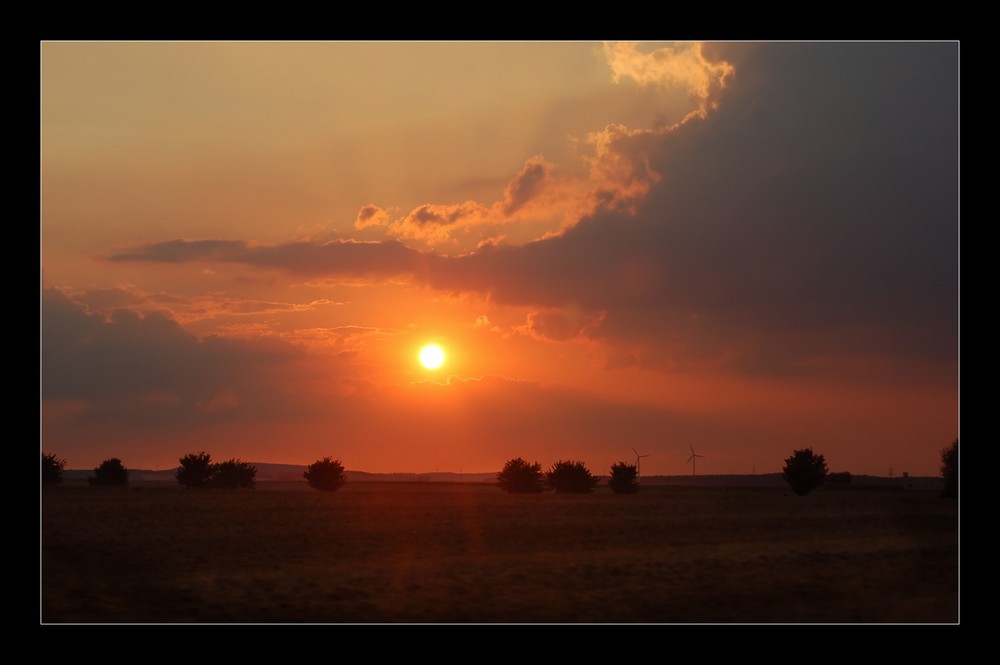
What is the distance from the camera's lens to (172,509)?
50.9m

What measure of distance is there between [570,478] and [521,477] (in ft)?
16.6

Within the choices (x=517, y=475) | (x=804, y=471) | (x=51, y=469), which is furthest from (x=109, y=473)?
(x=804, y=471)

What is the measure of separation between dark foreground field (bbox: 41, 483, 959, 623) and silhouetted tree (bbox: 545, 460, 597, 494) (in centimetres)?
4773

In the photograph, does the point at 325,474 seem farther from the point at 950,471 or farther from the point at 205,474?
the point at 950,471

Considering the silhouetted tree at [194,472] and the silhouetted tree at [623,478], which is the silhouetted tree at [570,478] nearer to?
the silhouetted tree at [623,478]

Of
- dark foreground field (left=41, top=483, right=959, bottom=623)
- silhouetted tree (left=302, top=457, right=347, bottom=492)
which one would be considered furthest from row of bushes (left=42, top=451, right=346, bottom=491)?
→ dark foreground field (left=41, top=483, right=959, bottom=623)

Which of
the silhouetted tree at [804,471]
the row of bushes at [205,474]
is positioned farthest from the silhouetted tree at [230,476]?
the silhouetted tree at [804,471]

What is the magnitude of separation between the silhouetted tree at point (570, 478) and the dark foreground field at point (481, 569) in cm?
4773

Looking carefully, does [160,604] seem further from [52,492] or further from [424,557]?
[52,492]

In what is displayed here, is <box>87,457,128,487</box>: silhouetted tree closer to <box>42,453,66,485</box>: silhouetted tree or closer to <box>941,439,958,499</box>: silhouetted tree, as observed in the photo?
<box>42,453,66,485</box>: silhouetted tree

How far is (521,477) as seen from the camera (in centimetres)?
9894

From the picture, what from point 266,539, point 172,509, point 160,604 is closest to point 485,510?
point 172,509

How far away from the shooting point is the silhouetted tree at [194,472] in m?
90.1

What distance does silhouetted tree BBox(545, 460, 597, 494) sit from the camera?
9738cm
